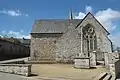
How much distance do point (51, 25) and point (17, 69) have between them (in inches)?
900

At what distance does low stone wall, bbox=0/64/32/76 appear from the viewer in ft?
43.1

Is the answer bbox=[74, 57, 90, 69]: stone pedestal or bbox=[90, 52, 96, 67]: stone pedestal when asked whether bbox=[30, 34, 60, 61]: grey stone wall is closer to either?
bbox=[90, 52, 96, 67]: stone pedestal

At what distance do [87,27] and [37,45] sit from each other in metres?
10.3

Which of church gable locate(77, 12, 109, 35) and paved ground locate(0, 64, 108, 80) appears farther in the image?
church gable locate(77, 12, 109, 35)

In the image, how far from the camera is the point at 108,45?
28.3m

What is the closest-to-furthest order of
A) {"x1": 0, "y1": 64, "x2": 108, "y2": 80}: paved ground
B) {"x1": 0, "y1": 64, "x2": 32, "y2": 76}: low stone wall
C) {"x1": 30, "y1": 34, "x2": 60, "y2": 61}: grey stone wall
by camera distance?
{"x1": 0, "y1": 64, "x2": 108, "y2": 80}: paved ground, {"x1": 0, "y1": 64, "x2": 32, "y2": 76}: low stone wall, {"x1": 30, "y1": 34, "x2": 60, "y2": 61}: grey stone wall

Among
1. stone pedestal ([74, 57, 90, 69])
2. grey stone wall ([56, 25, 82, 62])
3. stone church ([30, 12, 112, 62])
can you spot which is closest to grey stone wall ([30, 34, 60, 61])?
stone church ([30, 12, 112, 62])

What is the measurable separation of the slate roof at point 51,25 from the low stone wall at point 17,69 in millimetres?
19455

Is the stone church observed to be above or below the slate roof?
below

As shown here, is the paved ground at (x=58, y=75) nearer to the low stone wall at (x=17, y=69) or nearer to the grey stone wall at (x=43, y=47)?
the low stone wall at (x=17, y=69)

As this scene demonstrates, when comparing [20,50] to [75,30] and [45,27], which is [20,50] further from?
[75,30]

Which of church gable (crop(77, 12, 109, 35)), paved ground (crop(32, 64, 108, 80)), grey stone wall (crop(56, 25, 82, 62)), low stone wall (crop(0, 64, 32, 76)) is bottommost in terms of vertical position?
paved ground (crop(32, 64, 108, 80))

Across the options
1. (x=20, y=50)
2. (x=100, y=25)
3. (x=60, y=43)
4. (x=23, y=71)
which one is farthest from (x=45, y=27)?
(x=23, y=71)

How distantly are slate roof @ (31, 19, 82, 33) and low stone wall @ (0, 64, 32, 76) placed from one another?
1946cm
